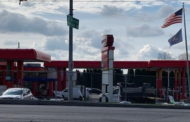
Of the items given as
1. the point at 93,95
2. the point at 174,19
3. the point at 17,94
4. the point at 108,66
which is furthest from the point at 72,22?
the point at 93,95

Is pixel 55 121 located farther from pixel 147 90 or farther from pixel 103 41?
pixel 147 90

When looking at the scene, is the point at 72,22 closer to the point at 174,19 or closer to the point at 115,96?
the point at 174,19

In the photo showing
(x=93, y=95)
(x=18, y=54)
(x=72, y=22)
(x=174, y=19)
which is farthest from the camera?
(x=93, y=95)

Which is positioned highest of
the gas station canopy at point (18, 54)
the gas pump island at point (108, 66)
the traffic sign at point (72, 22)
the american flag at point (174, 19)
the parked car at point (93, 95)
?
the american flag at point (174, 19)

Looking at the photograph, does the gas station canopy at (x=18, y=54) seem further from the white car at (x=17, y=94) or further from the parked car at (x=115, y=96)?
the white car at (x=17, y=94)

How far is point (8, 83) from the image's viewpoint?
5394cm

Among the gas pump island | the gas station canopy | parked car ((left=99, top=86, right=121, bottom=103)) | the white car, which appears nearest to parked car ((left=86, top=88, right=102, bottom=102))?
parked car ((left=99, top=86, right=121, bottom=103))

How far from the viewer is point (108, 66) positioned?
1578 inches

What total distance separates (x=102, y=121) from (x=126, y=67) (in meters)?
44.0

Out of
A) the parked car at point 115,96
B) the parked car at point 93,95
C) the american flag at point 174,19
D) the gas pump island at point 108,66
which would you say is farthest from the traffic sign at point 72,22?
the parked car at point 93,95

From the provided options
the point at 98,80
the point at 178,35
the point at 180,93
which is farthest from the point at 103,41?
the point at 98,80

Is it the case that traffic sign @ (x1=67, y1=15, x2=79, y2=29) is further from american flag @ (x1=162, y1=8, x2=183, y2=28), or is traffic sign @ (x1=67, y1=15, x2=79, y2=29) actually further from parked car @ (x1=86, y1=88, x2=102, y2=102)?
parked car @ (x1=86, y1=88, x2=102, y2=102)

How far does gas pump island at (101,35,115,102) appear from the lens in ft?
131

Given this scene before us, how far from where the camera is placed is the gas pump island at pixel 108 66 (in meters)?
39.8
